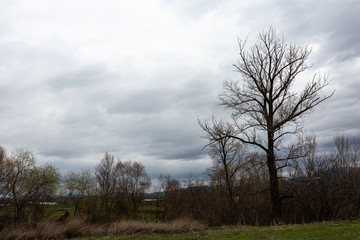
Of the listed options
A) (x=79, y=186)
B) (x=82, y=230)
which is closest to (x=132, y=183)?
(x=79, y=186)

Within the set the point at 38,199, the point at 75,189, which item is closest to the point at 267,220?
the point at 38,199

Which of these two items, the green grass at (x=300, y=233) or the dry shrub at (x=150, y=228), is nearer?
the green grass at (x=300, y=233)

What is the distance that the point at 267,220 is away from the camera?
24.3 metres

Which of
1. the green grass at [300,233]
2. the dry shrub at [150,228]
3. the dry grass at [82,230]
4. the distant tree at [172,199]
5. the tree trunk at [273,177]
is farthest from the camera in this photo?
the distant tree at [172,199]

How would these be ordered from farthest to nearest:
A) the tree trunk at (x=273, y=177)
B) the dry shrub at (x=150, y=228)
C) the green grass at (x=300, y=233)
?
the tree trunk at (x=273, y=177) → the dry shrub at (x=150, y=228) → the green grass at (x=300, y=233)

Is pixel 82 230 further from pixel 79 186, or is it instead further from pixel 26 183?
pixel 79 186

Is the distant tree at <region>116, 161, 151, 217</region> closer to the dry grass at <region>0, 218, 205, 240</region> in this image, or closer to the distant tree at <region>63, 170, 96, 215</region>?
the distant tree at <region>63, 170, 96, 215</region>

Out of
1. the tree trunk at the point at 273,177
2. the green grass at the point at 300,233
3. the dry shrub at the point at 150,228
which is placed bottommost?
the dry shrub at the point at 150,228

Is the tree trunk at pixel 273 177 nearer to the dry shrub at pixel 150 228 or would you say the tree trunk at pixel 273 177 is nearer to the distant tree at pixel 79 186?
the dry shrub at pixel 150 228

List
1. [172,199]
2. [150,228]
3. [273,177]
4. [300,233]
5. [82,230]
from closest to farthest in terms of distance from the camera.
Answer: [300,233] → [150,228] → [82,230] → [273,177] → [172,199]

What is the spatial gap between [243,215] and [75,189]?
4238 centimetres

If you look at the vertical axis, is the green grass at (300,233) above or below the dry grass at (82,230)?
above

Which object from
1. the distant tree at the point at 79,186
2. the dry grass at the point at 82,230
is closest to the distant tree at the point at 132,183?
the distant tree at the point at 79,186

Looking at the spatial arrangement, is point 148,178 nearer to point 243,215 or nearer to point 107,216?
point 107,216
